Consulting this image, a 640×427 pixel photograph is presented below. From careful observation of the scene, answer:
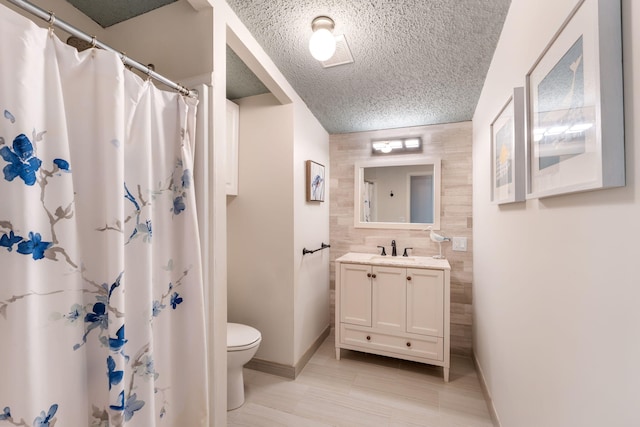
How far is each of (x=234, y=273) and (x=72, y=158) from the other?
163 centimetres

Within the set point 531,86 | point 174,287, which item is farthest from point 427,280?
point 174,287

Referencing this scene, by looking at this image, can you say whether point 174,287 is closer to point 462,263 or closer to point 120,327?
point 120,327

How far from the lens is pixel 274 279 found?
215cm

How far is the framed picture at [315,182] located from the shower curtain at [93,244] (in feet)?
4.28

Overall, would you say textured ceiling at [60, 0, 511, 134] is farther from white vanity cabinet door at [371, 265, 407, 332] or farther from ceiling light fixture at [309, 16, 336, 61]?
white vanity cabinet door at [371, 265, 407, 332]

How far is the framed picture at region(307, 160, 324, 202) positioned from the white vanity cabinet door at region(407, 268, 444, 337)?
105cm

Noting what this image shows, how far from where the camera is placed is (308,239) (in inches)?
95.0

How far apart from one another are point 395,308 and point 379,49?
6.37ft

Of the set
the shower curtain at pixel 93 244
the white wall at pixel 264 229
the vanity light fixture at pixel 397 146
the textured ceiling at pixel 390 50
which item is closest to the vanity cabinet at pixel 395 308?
the white wall at pixel 264 229

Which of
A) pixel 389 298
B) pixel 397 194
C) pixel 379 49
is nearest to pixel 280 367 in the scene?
pixel 389 298

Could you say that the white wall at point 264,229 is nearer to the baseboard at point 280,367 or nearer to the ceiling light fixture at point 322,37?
the baseboard at point 280,367

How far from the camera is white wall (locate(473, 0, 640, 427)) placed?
556mm

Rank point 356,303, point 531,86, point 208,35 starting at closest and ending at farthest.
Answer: point 531,86 < point 208,35 < point 356,303

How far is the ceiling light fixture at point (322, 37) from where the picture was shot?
1324mm
